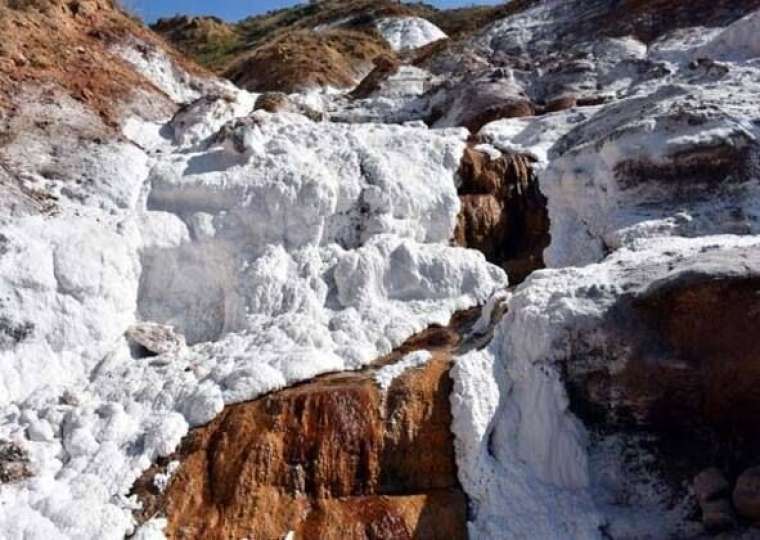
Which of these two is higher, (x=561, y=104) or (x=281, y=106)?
(x=561, y=104)

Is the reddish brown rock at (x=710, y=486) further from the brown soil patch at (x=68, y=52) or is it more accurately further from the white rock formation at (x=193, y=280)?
the brown soil patch at (x=68, y=52)

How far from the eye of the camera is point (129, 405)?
846 cm

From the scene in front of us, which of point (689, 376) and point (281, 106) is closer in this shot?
point (689, 376)

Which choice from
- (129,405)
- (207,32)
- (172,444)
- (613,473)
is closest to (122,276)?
(129,405)

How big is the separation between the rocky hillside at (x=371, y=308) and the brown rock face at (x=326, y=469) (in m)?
0.02

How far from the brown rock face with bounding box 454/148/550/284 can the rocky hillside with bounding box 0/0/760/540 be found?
41 mm

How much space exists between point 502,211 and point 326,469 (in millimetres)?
5913

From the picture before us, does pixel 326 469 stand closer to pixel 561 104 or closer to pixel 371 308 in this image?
pixel 371 308

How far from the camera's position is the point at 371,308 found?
1023 centimetres

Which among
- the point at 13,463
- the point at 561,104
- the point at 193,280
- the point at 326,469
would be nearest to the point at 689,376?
the point at 326,469

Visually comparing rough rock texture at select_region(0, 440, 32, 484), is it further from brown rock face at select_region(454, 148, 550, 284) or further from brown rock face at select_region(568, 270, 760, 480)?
brown rock face at select_region(454, 148, 550, 284)

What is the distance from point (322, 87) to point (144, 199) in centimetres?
1261

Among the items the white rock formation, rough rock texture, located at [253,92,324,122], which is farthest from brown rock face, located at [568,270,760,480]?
rough rock texture, located at [253,92,324,122]

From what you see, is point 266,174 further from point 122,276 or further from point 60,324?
point 60,324
